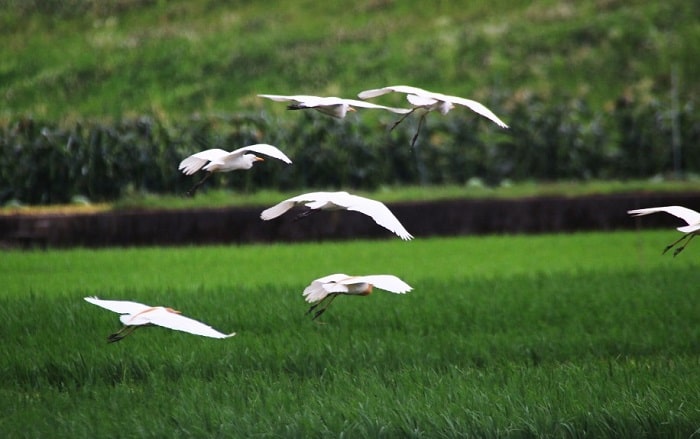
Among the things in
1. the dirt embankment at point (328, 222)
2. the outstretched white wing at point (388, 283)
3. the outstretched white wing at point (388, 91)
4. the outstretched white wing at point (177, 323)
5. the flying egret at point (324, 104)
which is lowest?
the dirt embankment at point (328, 222)

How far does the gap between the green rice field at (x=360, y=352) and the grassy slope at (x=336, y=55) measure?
1039 centimetres

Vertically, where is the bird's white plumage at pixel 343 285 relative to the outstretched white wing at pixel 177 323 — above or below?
above

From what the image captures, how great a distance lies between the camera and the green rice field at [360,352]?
4188mm

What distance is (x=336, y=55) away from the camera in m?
22.5

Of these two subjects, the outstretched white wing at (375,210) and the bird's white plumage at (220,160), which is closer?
the outstretched white wing at (375,210)

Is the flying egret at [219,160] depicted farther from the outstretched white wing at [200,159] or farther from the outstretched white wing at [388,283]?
the outstretched white wing at [388,283]

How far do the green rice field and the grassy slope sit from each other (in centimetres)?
1039

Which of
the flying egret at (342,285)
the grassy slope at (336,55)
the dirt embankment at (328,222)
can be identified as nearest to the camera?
the flying egret at (342,285)

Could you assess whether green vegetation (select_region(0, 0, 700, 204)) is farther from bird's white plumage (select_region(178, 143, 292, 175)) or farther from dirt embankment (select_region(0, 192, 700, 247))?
bird's white plumage (select_region(178, 143, 292, 175))

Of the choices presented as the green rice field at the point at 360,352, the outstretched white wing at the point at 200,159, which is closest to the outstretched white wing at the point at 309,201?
the outstretched white wing at the point at 200,159

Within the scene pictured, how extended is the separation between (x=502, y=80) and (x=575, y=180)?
15.5 ft

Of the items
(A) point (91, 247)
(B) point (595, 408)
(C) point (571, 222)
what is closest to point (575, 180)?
(C) point (571, 222)

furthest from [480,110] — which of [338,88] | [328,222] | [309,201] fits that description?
[338,88]

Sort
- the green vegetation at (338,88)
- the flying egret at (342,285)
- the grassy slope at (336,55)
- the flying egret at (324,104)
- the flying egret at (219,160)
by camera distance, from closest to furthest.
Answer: the flying egret at (342,285) → the flying egret at (324,104) → the flying egret at (219,160) → the green vegetation at (338,88) → the grassy slope at (336,55)
